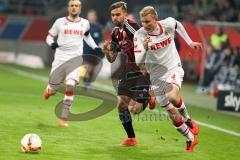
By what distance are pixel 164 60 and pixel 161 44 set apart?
0.30 m

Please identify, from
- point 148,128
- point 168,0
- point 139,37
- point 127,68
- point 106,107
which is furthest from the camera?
point 168,0

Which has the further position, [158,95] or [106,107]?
[106,107]

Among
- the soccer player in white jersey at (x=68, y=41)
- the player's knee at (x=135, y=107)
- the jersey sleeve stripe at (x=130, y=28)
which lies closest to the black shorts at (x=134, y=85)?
the player's knee at (x=135, y=107)

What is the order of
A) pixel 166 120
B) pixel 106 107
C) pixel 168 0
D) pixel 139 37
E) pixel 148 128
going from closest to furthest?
pixel 139 37, pixel 148 128, pixel 166 120, pixel 106 107, pixel 168 0

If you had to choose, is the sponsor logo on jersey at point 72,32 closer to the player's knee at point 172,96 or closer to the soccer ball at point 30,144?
the player's knee at point 172,96

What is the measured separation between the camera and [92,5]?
34500 mm

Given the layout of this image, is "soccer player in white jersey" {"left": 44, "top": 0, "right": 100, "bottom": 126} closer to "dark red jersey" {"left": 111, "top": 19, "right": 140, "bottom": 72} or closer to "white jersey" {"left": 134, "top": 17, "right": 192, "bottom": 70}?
"dark red jersey" {"left": 111, "top": 19, "right": 140, "bottom": 72}

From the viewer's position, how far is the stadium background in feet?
37.1

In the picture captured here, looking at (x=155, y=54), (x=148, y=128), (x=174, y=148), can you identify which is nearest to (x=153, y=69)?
(x=155, y=54)

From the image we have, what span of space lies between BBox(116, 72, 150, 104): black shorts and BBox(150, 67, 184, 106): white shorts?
42 cm

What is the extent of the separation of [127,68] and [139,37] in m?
1.20

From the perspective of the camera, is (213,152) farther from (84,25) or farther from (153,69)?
(84,25)

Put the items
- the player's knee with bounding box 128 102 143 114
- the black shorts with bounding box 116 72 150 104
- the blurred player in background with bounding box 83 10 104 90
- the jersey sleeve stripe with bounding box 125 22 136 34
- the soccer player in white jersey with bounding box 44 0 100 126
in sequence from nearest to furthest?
the jersey sleeve stripe with bounding box 125 22 136 34
the black shorts with bounding box 116 72 150 104
the player's knee with bounding box 128 102 143 114
the soccer player in white jersey with bounding box 44 0 100 126
the blurred player in background with bounding box 83 10 104 90

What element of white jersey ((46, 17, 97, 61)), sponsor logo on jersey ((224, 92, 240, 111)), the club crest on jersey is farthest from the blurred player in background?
the club crest on jersey
